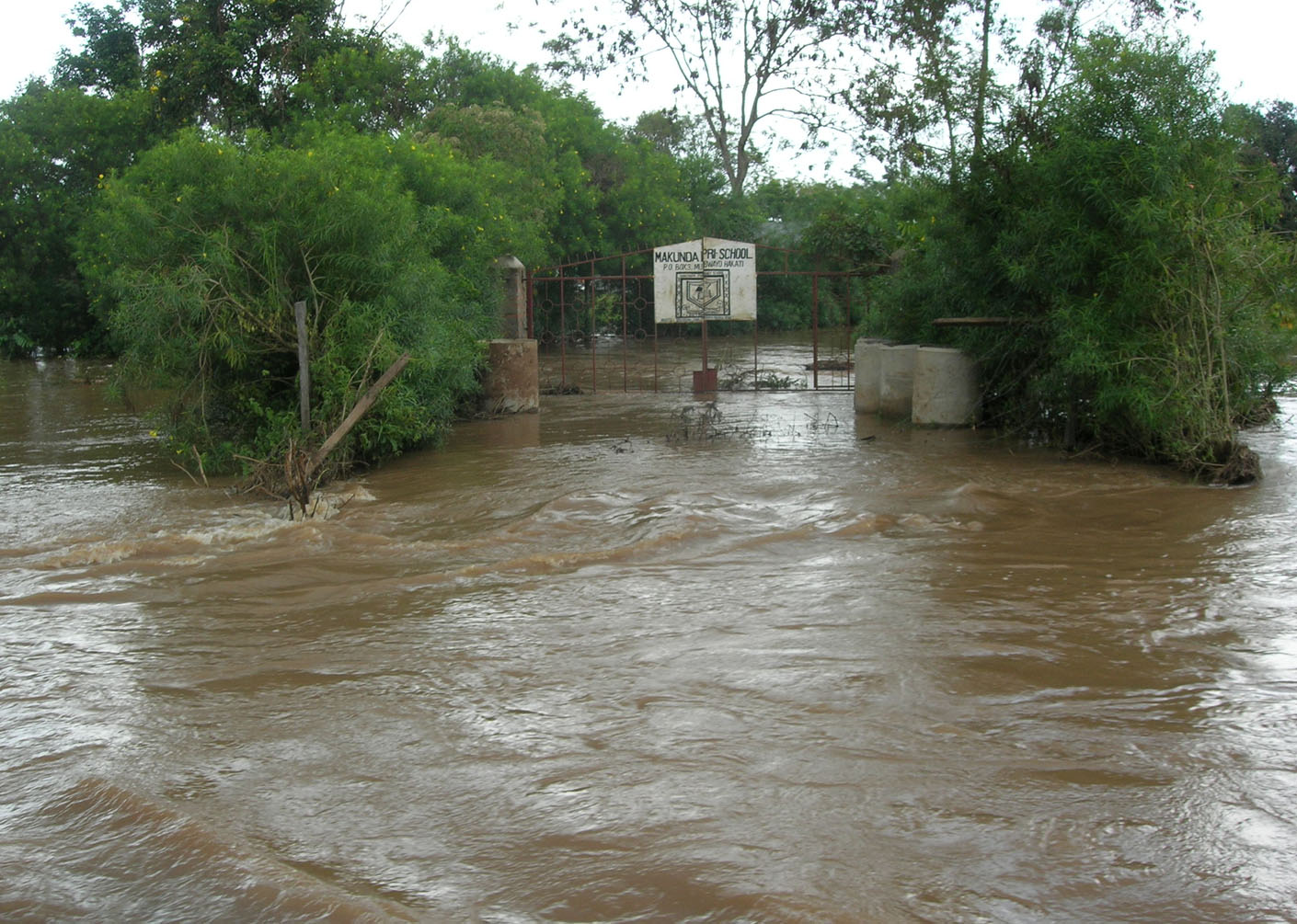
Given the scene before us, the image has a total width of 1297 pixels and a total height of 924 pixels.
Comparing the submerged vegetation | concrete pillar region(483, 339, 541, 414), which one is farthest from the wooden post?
concrete pillar region(483, 339, 541, 414)

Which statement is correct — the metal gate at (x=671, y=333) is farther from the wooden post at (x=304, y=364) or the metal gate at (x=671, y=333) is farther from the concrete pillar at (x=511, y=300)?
the wooden post at (x=304, y=364)

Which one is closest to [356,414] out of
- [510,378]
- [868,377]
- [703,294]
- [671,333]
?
[510,378]

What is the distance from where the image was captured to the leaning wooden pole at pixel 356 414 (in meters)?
9.45

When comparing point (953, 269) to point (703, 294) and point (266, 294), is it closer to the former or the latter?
point (703, 294)

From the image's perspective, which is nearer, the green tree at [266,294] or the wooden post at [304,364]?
the wooden post at [304,364]

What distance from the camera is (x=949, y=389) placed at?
13.0 m

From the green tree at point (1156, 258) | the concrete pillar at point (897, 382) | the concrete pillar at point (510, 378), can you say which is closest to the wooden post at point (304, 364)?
the concrete pillar at point (510, 378)

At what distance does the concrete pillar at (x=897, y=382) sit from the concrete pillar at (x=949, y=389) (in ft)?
2.90

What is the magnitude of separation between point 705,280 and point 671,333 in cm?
1657

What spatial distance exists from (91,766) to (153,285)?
6683 millimetres

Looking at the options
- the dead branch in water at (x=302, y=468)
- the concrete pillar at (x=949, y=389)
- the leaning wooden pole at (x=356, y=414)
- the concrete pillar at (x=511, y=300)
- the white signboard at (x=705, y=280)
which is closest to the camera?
the dead branch in water at (x=302, y=468)

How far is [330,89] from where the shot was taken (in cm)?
2117

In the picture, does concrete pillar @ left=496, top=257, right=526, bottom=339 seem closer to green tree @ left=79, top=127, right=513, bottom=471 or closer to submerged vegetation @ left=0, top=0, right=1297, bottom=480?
submerged vegetation @ left=0, top=0, right=1297, bottom=480

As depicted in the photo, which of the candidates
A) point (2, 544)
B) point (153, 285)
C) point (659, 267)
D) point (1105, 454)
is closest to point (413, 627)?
point (2, 544)
